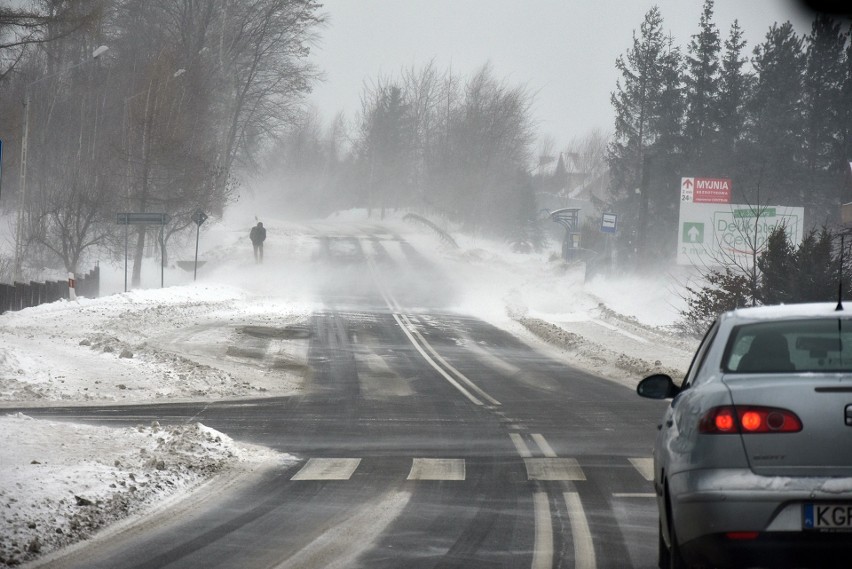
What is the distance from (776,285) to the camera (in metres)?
29.1

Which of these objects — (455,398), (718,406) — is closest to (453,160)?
(455,398)

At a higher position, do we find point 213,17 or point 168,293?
point 213,17

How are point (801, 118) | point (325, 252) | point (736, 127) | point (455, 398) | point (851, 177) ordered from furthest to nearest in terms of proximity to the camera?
point (736, 127) → point (801, 118) → point (325, 252) → point (851, 177) → point (455, 398)

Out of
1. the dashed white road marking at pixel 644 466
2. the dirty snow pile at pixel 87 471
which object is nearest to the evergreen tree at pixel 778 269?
the dashed white road marking at pixel 644 466

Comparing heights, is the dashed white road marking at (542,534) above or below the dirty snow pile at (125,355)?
above

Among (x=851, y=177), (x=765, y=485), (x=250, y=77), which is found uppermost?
(x=250, y=77)

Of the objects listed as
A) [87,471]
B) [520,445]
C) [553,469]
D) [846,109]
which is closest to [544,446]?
[520,445]

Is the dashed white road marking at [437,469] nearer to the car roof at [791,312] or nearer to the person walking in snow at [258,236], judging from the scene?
the car roof at [791,312]

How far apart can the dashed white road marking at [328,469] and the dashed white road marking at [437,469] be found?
22.5 inches

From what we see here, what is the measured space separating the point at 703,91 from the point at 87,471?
226 feet

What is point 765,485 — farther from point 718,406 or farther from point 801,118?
point 801,118

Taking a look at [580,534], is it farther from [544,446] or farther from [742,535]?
[544,446]

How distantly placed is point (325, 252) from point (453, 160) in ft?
121

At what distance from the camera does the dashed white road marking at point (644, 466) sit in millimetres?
10616
